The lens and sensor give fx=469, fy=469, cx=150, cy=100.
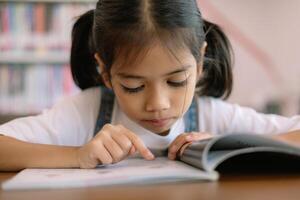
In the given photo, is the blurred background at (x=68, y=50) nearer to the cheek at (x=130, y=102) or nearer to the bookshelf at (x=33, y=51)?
the bookshelf at (x=33, y=51)

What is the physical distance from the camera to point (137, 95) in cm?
83

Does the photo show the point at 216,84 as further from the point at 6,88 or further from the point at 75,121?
the point at 6,88

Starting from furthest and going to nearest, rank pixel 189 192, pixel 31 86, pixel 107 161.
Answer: pixel 31 86
pixel 107 161
pixel 189 192

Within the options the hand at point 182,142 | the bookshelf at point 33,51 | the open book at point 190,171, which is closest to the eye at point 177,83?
the hand at point 182,142

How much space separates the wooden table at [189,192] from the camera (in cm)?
47

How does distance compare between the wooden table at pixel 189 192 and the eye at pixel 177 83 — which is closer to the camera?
the wooden table at pixel 189 192

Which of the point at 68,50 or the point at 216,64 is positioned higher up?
the point at 216,64

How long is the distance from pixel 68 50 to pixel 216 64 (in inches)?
56.3

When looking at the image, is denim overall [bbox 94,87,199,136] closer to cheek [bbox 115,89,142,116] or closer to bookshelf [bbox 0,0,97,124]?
cheek [bbox 115,89,142,116]

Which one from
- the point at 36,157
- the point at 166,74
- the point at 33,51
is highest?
the point at 166,74

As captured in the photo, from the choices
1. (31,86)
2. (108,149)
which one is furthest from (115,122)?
(31,86)

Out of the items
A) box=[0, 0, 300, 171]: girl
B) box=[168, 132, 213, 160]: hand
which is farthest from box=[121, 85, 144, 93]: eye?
box=[168, 132, 213, 160]: hand

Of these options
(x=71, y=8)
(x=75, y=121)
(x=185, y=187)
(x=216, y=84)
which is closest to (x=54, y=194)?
(x=185, y=187)

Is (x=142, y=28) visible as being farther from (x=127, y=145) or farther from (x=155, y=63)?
(x=127, y=145)
